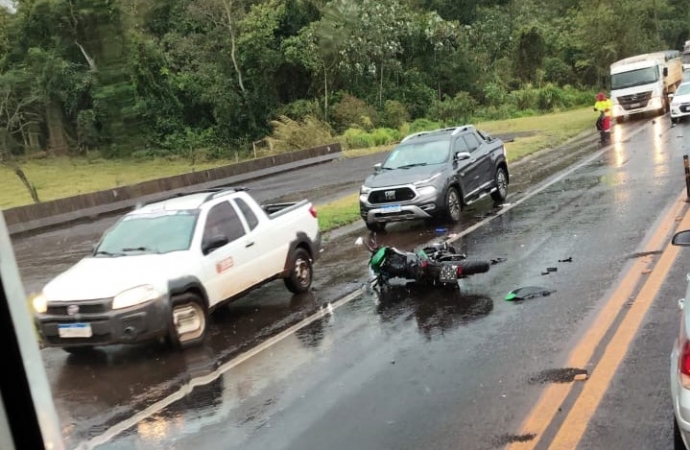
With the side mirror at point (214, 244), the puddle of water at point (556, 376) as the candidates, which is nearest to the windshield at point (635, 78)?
the side mirror at point (214, 244)

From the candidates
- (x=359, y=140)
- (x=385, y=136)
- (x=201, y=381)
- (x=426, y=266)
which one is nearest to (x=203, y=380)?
(x=201, y=381)

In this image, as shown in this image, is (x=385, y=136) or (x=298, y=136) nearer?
(x=298, y=136)

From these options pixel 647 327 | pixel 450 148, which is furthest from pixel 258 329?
pixel 450 148

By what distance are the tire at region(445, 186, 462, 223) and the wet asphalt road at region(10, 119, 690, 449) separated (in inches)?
87.0

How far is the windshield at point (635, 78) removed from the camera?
110ft

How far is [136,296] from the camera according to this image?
25.2ft

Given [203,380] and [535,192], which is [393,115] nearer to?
[535,192]

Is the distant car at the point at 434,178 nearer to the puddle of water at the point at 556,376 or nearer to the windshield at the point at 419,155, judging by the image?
the windshield at the point at 419,155

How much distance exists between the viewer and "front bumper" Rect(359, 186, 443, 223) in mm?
13477

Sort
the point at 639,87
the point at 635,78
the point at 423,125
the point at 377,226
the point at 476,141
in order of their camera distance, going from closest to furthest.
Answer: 1. the point at 377,226
2. the point at 476,141
3. the point at 639,87
4. the point at 635,78
5. the point at 423,125

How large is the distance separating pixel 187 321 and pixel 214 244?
1.01m

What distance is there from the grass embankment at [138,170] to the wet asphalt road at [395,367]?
1.95 m

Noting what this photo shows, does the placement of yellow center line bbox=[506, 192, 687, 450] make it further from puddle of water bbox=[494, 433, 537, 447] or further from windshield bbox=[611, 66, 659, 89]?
windshield bbox=[611, 66, 659, 89]

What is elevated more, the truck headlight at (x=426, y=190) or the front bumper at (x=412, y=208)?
the truck headlight at (x=426, y=190)
